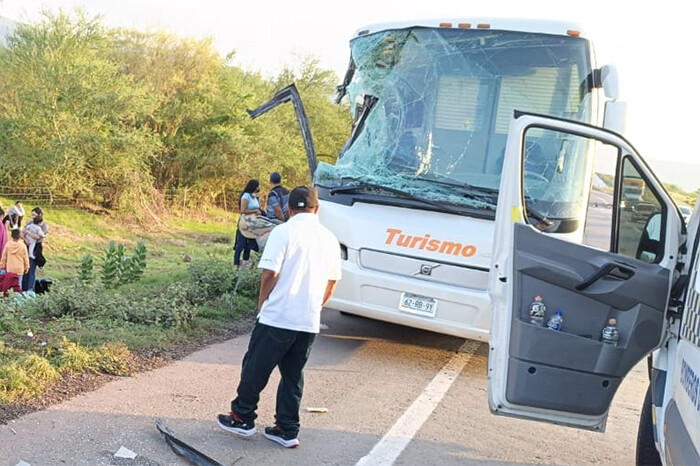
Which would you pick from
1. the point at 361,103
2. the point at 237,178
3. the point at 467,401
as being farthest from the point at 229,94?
the point at 467,401

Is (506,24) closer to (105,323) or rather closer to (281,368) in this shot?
(281,368)

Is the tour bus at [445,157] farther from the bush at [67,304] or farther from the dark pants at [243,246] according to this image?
the dark pants at [243,246]

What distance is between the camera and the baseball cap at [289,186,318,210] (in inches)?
180

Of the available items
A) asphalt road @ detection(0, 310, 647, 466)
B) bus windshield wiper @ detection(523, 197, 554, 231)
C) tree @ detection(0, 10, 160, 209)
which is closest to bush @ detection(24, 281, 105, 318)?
asphalt road @ detection(0, 310, 647, 466)

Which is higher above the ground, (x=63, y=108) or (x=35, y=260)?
(x=63, y=108)

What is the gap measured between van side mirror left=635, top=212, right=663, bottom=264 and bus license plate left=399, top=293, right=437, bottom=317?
2475 mm

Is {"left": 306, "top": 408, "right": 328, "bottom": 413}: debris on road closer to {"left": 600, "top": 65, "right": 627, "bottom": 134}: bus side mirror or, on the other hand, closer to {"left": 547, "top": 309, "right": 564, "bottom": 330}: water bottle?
{"left": 547, "top": 309, "right": 564, "bottom": 330}: water bottle

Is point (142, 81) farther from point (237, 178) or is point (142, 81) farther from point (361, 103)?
point (361, 103)

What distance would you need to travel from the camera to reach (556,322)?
4.13 meters

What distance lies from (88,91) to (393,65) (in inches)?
756

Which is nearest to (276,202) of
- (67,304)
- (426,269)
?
(67,304)

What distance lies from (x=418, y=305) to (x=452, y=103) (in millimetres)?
2035

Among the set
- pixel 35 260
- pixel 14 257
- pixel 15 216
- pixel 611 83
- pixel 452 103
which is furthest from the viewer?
pixel 15 216

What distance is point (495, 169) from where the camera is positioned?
676cm
